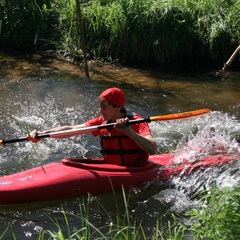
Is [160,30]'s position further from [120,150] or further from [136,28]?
[120,150]

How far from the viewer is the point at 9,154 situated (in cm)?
551

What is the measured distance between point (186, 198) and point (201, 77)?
4004mm

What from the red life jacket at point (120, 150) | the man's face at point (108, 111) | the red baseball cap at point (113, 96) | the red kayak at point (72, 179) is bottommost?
the red kayak at point (72, 179)

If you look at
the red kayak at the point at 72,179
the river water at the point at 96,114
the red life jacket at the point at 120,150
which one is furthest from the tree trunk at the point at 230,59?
the red life jacket at the point at 120,150

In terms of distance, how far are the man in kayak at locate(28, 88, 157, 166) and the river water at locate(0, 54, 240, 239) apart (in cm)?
32

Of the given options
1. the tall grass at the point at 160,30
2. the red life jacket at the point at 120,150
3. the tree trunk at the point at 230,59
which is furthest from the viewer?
the tall grass at the point at 160,30

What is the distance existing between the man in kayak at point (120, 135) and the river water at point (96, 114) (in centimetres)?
32

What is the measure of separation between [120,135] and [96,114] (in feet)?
7.17

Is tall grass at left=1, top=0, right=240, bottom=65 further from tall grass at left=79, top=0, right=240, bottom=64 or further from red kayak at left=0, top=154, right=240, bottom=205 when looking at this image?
red kayak at left=0, top=154, right=240, bottom=205

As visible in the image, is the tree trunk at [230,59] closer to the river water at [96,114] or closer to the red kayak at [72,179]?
the river water at [96,114]

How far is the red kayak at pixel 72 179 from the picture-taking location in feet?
14.8

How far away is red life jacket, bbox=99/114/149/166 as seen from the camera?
4.63 metres

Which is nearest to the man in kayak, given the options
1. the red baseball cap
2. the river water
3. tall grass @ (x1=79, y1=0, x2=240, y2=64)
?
the red baseball cap

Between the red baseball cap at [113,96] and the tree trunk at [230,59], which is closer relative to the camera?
the red baseball cap at [113,96]
